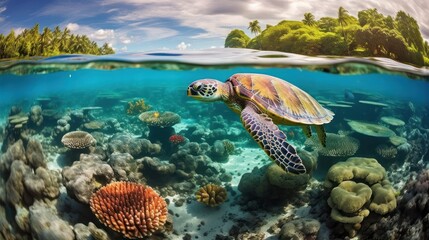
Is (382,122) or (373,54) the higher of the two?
(373,54)

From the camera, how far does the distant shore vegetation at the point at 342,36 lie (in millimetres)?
3387

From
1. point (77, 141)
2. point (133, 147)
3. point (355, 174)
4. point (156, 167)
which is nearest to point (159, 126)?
point (133, 147)

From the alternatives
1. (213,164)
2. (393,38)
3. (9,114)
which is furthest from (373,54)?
(9,114)

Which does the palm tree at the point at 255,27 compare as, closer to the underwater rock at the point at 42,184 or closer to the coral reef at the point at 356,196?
the coral reef at the point at 356,196

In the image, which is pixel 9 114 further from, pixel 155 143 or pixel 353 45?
pixel 353 45

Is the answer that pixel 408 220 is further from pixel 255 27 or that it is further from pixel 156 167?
pixel 156 167

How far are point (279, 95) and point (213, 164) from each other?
9.62 ft

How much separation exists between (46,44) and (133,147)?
2844 millimetres

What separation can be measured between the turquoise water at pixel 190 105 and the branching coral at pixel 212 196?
14 cm

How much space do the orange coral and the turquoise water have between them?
0.29 meters

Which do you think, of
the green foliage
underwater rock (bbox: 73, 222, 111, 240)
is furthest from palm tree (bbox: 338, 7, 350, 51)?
underwater rock (bbox: 73, 222, 111, 240)

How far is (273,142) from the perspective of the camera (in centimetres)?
308

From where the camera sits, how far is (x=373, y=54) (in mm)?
3895

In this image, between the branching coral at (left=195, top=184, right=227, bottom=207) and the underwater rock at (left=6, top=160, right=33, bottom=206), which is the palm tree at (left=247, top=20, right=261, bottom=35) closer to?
the branching coral at (left=195, top=184, right=227, bottom=207)
